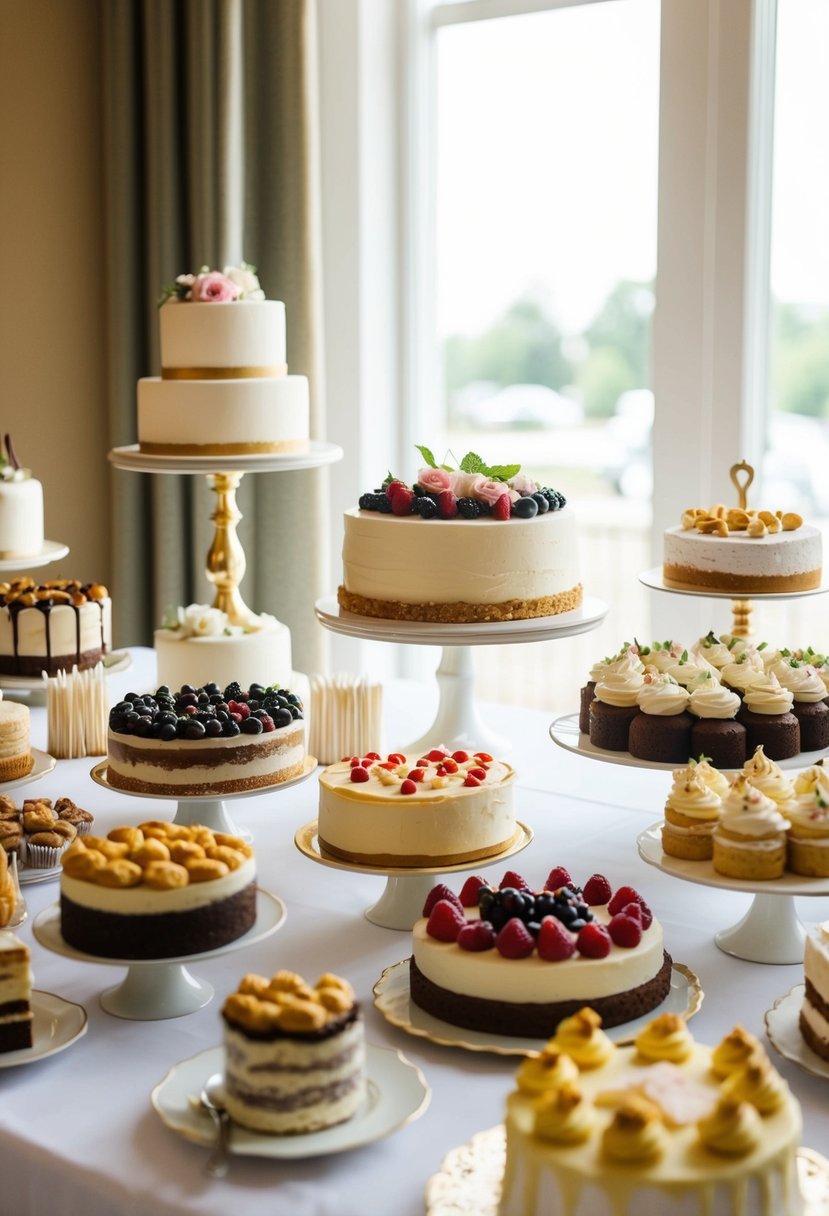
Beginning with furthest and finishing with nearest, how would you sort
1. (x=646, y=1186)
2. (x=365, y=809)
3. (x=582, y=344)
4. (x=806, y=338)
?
1. (x=582, y=344)
2. (x=806, y=338)
3. (x=365, y=809)
4. (x=646, y=1186)

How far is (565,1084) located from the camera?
4.09 ft

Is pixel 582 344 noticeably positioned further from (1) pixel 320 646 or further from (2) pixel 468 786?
(2) pixel 468 786

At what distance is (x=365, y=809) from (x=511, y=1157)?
0.72 meters

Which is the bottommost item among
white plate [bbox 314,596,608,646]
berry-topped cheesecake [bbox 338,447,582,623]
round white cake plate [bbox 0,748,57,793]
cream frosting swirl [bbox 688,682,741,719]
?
round white cake plate [bbox 0,748,57,793]

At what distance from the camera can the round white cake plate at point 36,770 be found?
95.3 inches

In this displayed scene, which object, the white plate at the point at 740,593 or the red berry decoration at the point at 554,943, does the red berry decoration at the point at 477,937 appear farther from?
the white plate at the point at 740,593

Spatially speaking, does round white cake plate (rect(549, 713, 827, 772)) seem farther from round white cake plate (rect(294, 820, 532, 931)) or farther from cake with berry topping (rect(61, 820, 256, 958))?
cake with berry topping (rect(61, 820, 256, 958))

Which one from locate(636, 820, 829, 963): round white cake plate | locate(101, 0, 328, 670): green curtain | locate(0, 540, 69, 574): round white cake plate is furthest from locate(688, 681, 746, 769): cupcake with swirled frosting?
locate(101, 0, 328, 670): green curtain

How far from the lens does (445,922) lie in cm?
167

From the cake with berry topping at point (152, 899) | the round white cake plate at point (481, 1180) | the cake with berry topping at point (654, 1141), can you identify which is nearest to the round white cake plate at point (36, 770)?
the cake with berry topping at point (152, 899)

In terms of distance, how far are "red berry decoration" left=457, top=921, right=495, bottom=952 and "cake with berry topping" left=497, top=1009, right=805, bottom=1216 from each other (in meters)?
0.34

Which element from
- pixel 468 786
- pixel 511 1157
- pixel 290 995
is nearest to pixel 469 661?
pixel 468 786

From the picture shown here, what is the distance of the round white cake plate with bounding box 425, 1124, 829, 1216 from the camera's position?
129cm

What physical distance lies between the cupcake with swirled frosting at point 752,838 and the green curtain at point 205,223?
260 cm
